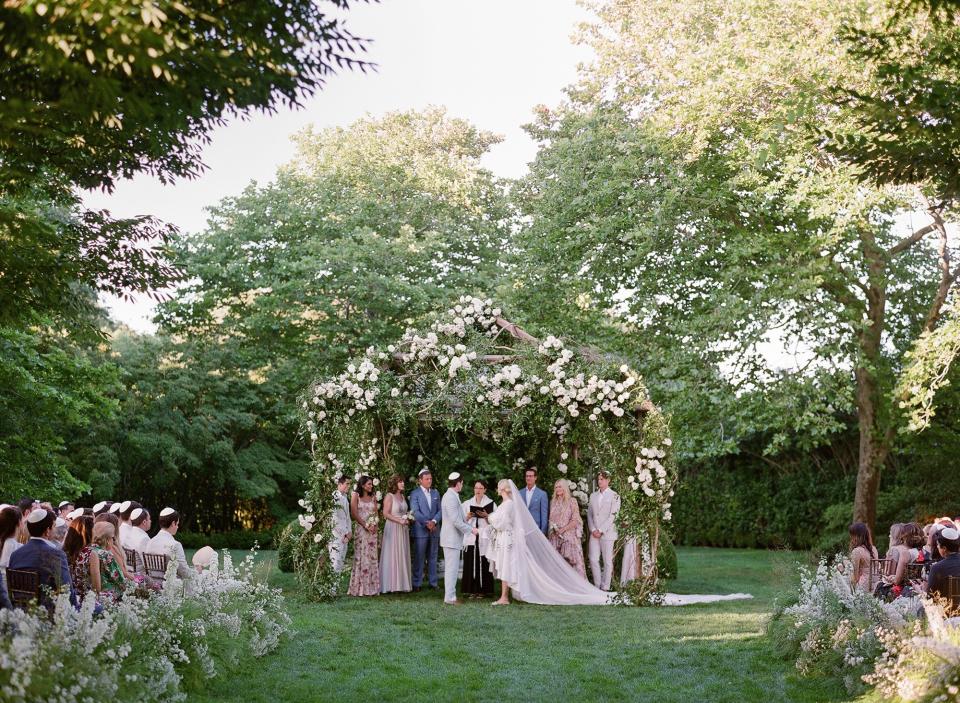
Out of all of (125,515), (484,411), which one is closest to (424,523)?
(484,411)

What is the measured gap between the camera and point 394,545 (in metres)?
14.7

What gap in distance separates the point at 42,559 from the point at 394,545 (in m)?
8.16

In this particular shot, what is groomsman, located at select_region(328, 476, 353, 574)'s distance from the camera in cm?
1372

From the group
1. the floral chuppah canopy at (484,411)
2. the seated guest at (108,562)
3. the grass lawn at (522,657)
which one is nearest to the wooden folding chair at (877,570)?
the grass lawn at (522,657)

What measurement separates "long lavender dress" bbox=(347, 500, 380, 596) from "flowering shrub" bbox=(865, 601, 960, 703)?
28.1 ft

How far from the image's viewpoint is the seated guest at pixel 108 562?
7.93 metres

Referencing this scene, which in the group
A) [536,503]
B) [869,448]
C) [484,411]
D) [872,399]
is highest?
[872,399]

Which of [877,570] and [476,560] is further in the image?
[476,560]

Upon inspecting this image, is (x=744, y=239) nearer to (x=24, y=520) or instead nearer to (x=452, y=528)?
(x=452, y=528)

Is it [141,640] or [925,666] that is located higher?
[141,640]

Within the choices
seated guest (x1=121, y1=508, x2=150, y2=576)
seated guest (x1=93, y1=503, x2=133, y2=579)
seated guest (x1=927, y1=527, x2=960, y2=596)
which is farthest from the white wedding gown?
seated guest (x1=927, y1=527, x2=960, y2=596)

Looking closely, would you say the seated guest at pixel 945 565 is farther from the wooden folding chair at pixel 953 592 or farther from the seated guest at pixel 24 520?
the seated guest at pixel 24 520

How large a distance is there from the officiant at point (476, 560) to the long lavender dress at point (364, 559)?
4.10 ft

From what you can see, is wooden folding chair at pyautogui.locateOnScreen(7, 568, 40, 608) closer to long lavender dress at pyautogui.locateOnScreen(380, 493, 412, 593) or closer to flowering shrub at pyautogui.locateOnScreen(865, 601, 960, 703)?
flowering shrub at pyautogui.locateOnScreen(865, 601, 960, 703)
